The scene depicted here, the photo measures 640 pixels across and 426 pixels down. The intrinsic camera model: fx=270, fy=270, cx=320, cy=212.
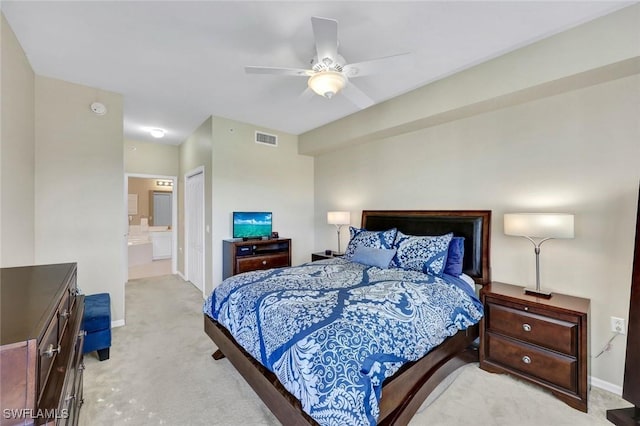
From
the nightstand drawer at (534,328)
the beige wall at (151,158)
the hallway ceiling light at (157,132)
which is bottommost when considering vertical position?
the nightstand drawer at (534,328)

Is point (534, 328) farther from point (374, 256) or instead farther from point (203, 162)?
point (203, 162)

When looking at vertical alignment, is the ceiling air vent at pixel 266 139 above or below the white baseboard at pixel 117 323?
above

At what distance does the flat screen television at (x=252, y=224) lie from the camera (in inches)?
170

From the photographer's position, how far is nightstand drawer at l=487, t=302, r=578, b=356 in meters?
2.08

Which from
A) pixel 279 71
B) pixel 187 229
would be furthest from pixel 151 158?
pixel 279 71

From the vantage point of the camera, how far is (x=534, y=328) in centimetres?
224

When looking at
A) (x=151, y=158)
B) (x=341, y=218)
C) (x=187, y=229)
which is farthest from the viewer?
(x=151, y=158)

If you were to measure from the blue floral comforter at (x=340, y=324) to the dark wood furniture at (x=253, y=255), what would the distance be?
1337mm

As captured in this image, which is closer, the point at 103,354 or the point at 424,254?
the point at 103,354

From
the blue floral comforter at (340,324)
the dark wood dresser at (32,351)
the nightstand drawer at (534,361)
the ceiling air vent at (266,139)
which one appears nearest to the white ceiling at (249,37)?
the ceiling air vent at (266,139)

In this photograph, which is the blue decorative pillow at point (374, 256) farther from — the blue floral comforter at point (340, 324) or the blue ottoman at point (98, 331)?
the blue ottoman at point (98, 331)

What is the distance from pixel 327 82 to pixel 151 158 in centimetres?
504

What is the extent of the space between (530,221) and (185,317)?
4.13m

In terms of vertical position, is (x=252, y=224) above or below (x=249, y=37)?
below
